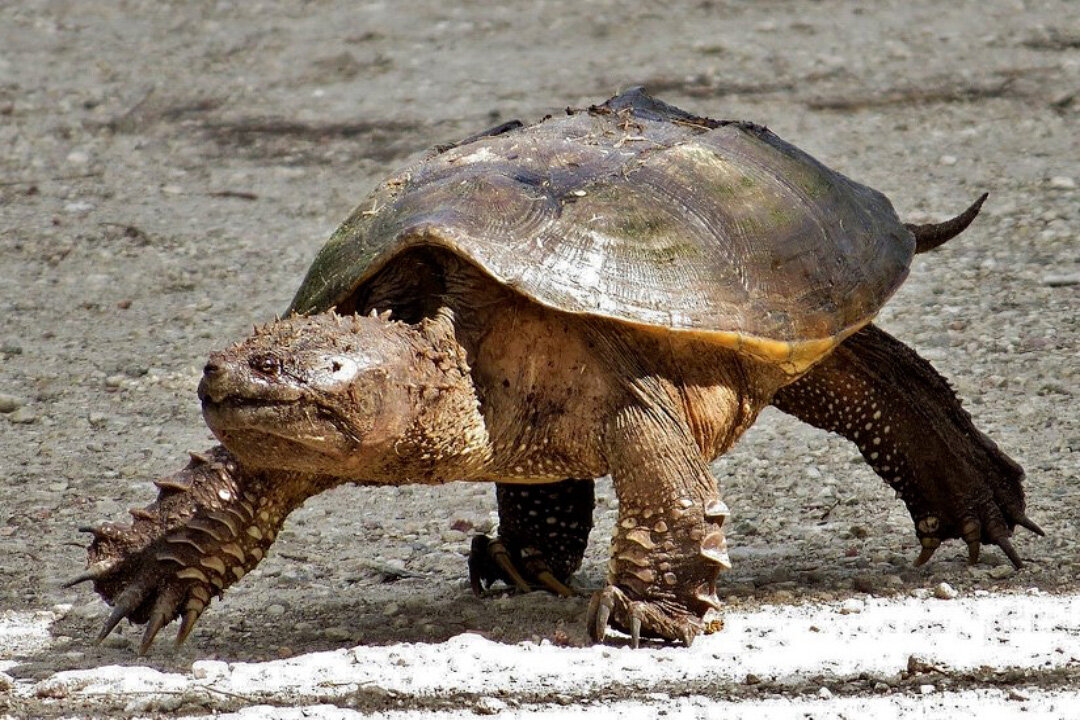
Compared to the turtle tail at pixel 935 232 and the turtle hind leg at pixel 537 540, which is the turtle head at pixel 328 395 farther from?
the turtle tail at pixel 935 232

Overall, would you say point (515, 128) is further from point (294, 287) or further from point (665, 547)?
point (294, 287)

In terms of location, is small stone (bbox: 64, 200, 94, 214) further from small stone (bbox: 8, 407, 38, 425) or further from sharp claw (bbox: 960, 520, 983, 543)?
sharp claw (bbox: 960, 520, 983, 543)

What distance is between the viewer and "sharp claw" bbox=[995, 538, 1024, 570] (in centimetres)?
488

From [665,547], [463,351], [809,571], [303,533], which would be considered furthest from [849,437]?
[303,533]

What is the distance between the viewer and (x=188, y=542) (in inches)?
168

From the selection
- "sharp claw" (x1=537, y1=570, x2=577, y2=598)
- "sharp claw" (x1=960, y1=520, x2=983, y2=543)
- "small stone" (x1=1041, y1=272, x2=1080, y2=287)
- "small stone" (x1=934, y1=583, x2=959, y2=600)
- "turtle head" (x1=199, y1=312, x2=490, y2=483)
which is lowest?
"sharp claw" (x1=537, y1=570, x2=577, y2=598)

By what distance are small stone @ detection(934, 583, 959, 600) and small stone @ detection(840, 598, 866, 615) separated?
24cm

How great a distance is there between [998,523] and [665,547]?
1450 millimetres

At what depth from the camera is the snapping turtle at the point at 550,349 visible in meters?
3.90

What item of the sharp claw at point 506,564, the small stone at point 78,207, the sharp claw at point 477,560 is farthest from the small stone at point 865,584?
the small stone at point 78,207

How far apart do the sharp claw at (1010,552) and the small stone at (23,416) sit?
397cm

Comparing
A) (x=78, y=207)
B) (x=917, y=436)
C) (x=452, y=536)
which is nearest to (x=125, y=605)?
(x=452, y=536)

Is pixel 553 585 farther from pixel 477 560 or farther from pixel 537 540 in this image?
pixel 477 560

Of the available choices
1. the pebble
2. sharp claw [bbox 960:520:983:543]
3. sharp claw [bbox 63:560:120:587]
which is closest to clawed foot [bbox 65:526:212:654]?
sharp claw [bbox 63:560:120:587]
